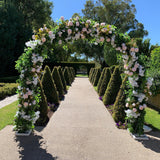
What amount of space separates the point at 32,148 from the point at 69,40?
3104mm

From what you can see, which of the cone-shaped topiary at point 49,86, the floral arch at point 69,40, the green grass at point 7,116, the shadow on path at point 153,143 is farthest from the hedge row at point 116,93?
the green grass at point 7,116

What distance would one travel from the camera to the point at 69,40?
446 centimetres

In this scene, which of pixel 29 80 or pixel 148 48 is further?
pixel 148 48

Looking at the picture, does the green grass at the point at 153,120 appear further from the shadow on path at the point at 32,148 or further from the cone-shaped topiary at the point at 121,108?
the shadow on path at the point at 32,148

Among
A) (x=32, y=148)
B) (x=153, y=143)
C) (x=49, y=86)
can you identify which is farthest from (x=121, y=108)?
(x=49, y=86)

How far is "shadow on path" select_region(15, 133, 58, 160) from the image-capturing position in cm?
327

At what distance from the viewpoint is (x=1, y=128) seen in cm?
475

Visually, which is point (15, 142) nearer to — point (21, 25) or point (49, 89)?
point (49, 89)

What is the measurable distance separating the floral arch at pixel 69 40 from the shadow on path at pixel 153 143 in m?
0.35

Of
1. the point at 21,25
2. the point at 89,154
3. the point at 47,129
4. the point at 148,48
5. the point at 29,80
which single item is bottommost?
the point at 47,129

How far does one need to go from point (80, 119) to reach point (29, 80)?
2.59 metres

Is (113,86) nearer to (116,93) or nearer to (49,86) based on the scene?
(116,93)

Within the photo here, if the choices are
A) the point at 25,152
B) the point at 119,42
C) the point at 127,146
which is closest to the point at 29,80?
the point at 25,152

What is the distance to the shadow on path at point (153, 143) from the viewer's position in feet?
12.3
